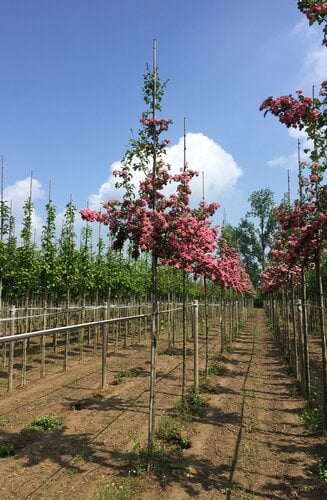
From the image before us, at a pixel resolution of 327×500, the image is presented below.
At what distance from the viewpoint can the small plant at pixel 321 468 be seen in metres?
6.35

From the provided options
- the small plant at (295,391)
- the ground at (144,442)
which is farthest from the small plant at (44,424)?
the small plant at (295,391)

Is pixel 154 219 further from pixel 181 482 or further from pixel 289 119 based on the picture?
pixel 181 482

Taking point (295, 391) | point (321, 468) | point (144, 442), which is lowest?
point (295, 391)

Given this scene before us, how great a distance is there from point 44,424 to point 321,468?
5030 millimetres

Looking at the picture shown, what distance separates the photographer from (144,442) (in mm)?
7383

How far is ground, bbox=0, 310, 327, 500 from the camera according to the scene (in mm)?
5750

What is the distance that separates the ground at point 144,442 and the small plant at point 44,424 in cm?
12

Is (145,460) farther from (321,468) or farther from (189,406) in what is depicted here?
(189,406)

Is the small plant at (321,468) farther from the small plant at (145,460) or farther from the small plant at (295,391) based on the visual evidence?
the small plant at (295,391)


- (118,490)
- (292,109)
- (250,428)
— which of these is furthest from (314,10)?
(250,428)

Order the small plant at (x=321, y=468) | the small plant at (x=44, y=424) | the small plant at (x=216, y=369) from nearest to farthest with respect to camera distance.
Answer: the small plant at (x=321, y=468) < the small plant at (x=44, y=424) < the small plant at (x=216, y=369)

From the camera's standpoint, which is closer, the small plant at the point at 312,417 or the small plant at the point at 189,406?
the small plant at the point at 312,417

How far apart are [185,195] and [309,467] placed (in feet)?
16.5

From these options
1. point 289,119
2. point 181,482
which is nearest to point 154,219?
point 289,119
